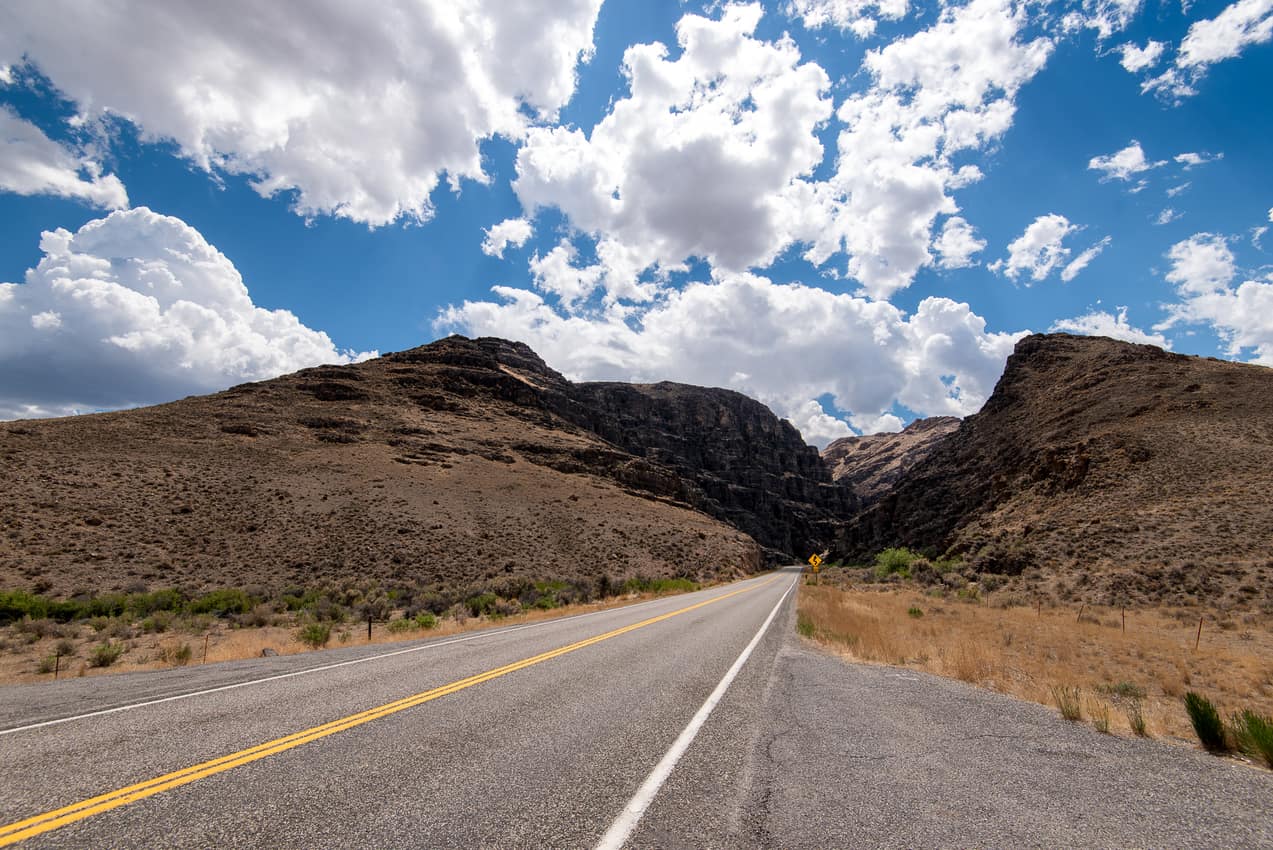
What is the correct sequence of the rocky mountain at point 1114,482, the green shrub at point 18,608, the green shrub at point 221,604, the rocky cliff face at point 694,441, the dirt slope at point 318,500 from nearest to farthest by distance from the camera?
the green shrub at point 18,608 → the green shrub at point 221,604 → the rocky mountain at point 1114,482 → the dirt slope at point 318,500 → the rocky cliff face at point 694,441

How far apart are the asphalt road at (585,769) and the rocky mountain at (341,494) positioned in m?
30.3

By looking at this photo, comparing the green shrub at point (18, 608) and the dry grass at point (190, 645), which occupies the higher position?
the green shrub at point (18, 608)

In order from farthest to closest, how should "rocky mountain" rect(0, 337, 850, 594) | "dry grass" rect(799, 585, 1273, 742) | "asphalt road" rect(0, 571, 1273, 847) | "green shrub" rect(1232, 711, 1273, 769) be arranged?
"rocky mountain" rect(0, 337, 850, 594), "dry grass" rect(799, 585, 1273, 742), "green shrub" rect(1232, 711, 1273, 769), "asphalt road" rect(0, 571, 1273, 847)

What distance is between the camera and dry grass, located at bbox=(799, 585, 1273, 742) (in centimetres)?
920

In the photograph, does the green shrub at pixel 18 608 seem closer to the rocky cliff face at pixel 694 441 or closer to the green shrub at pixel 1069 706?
the green shrub at pixel 1069 706

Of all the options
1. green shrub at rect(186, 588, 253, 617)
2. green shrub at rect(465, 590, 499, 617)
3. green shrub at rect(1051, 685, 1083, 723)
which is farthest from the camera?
green shrub at rect(465, 590, 499, 617)

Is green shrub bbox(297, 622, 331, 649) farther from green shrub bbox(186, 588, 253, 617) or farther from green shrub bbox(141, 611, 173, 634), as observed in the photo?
green shrub bbox(186, 588, 253, 617)

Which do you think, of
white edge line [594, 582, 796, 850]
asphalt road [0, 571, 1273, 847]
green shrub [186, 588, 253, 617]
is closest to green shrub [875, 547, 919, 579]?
green shrub [186, 588, 253, 617]

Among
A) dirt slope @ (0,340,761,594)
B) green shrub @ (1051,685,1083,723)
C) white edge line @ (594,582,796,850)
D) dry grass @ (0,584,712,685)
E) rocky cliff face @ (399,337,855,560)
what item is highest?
rocky cliff face @ (399,337,855,560)

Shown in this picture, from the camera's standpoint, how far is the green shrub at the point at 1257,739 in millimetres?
5434

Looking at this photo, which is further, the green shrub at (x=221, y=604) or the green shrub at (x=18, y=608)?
the green shrub at (x=221, y=604)

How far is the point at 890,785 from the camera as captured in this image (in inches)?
181

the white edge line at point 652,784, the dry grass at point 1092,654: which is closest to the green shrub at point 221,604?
the dry grass at point 1092,654

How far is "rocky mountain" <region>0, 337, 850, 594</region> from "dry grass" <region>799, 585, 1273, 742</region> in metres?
27.5
